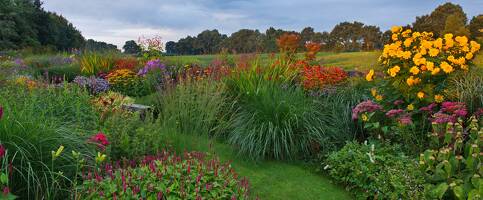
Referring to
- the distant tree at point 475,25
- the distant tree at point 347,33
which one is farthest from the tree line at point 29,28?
the distant tree at point 475,25

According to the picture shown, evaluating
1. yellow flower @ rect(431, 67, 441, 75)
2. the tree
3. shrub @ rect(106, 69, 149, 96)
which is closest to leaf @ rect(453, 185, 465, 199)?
yellow flower @ rect(431, 67, 441, 75)

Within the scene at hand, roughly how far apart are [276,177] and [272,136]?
531 mm

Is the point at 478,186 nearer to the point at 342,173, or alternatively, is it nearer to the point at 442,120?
the point at 442,120

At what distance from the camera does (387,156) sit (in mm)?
4480

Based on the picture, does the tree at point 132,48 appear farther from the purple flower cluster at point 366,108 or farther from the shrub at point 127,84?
the purple flower cluster at point 366,108

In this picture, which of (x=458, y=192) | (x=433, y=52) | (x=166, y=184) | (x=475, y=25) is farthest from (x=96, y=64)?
(x=475, y=25)

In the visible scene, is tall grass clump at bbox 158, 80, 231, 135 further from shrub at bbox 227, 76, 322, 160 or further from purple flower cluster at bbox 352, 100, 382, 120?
purple flower cluster at bbox 352, 100, 382, 120

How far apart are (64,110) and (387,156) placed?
370 centimetres

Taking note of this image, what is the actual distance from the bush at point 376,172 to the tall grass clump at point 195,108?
1653 mm

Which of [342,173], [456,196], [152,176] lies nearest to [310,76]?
[342,173]

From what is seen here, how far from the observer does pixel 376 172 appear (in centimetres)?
420

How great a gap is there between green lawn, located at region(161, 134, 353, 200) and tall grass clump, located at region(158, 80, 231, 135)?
0.81 feet

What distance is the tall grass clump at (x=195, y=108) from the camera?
18.0 ft

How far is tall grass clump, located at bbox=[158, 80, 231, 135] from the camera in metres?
5.47
